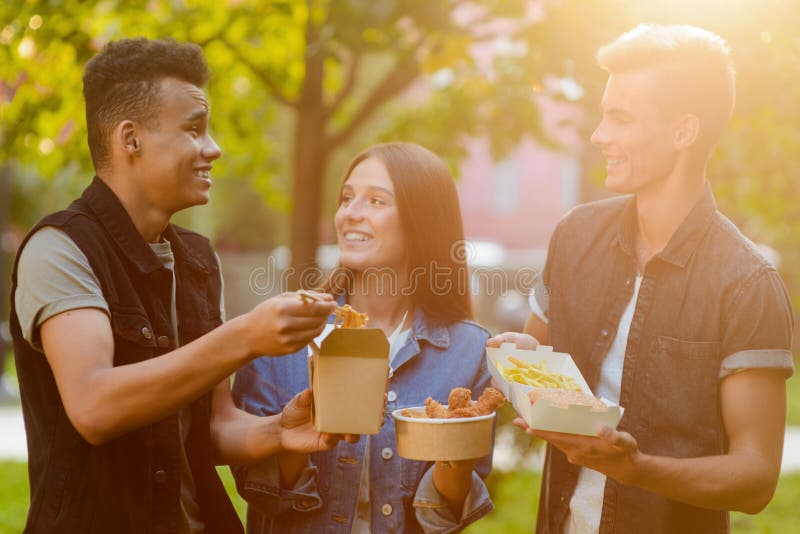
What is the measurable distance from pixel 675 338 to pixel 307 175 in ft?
19.3

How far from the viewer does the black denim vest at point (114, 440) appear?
2506 mm

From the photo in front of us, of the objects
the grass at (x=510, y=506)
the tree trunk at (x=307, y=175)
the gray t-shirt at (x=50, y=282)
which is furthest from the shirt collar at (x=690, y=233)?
the tree trunk at (x=307, y=175)

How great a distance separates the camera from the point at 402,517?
3057mm

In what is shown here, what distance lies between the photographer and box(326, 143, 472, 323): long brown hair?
3361 mm

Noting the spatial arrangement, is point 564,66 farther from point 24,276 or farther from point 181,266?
point 24,276

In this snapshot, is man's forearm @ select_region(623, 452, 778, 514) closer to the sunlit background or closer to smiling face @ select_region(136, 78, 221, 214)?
smiling face @ select_region(136, 78, 221, 214)

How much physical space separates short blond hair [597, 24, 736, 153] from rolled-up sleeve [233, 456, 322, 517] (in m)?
1.77

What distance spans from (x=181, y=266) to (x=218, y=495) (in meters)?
0.76

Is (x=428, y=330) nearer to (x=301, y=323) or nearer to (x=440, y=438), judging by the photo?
(x=440, y=438)

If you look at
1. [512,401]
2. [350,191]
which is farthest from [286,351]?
[350,191]

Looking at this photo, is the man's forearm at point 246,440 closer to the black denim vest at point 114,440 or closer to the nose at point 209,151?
the black denim vest at point 114,440

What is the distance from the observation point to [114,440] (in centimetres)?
257

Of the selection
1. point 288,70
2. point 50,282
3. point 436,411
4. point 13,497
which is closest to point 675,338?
point 436,411

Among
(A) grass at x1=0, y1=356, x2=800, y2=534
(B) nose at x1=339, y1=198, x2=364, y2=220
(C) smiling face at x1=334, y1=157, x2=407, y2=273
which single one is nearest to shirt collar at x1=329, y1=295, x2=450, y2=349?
(C) smiling face at x1=334, y1=157, x2=407, y2=273
